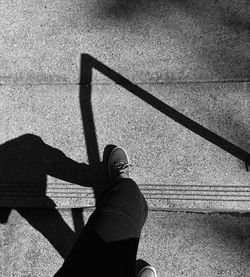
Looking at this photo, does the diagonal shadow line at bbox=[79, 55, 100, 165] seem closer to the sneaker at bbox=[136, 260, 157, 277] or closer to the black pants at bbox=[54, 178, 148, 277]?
the black pants at bbox=[54, 178, 148, 277]

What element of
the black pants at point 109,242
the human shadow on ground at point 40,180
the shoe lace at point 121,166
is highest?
the black pants at point 109,242

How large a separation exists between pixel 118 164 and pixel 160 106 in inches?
24.7

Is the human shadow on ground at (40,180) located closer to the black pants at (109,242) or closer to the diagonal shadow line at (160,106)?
the diagonal shadow line at (160,106)

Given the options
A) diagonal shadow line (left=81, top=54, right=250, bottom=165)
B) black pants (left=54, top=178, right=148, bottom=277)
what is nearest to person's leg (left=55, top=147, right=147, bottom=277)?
black pants (left=54, top=178, right=148, bottom=277)

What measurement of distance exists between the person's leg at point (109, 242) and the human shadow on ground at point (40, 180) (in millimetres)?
663

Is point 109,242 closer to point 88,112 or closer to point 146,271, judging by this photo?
point 146,271

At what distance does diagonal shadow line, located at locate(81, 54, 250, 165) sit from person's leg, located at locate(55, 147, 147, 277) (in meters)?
0.96

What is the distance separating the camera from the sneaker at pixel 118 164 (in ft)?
9.70

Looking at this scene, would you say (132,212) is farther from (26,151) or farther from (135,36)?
(135,36)

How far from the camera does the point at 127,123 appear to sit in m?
3.16

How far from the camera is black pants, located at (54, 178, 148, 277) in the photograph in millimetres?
2119

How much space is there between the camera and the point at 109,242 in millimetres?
2193

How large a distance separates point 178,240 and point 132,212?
2.28 feet

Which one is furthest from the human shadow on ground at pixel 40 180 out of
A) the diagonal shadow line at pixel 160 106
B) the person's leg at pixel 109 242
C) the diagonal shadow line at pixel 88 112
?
the person's leg at pixel 109 242
